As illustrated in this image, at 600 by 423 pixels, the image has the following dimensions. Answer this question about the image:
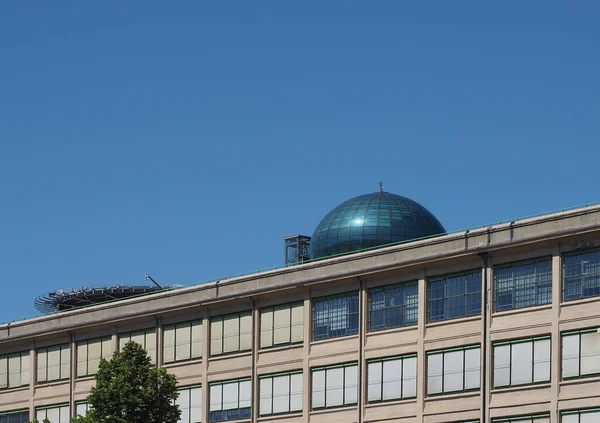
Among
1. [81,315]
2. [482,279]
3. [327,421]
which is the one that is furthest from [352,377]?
[81,315]

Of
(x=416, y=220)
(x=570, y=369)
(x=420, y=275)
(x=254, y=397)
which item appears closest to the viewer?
(x=570, y=369)

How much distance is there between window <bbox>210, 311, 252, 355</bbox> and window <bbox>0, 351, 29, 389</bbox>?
18.6 meters

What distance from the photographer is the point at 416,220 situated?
105 meters

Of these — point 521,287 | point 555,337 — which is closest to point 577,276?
point 555,337

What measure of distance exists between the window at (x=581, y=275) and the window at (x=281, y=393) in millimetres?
19655

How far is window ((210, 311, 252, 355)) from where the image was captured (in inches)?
3794

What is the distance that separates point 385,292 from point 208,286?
14.2m

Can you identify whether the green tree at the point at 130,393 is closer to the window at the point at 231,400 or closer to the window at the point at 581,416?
the window at the point at 231,400

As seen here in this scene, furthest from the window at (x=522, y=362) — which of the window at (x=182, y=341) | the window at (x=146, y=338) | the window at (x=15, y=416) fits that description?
the window at (x=15, y=416)

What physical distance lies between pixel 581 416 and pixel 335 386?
1743 cm

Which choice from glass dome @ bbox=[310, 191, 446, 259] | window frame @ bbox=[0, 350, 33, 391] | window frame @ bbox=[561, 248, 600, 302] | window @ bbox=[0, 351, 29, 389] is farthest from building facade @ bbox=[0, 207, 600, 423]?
glass dome @ bbox=[310, 191, 446, 259]

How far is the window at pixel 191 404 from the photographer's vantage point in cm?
9800

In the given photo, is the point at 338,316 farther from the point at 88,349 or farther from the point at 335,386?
the point at 88,349

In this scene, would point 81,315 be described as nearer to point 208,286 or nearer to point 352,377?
point 208,286
